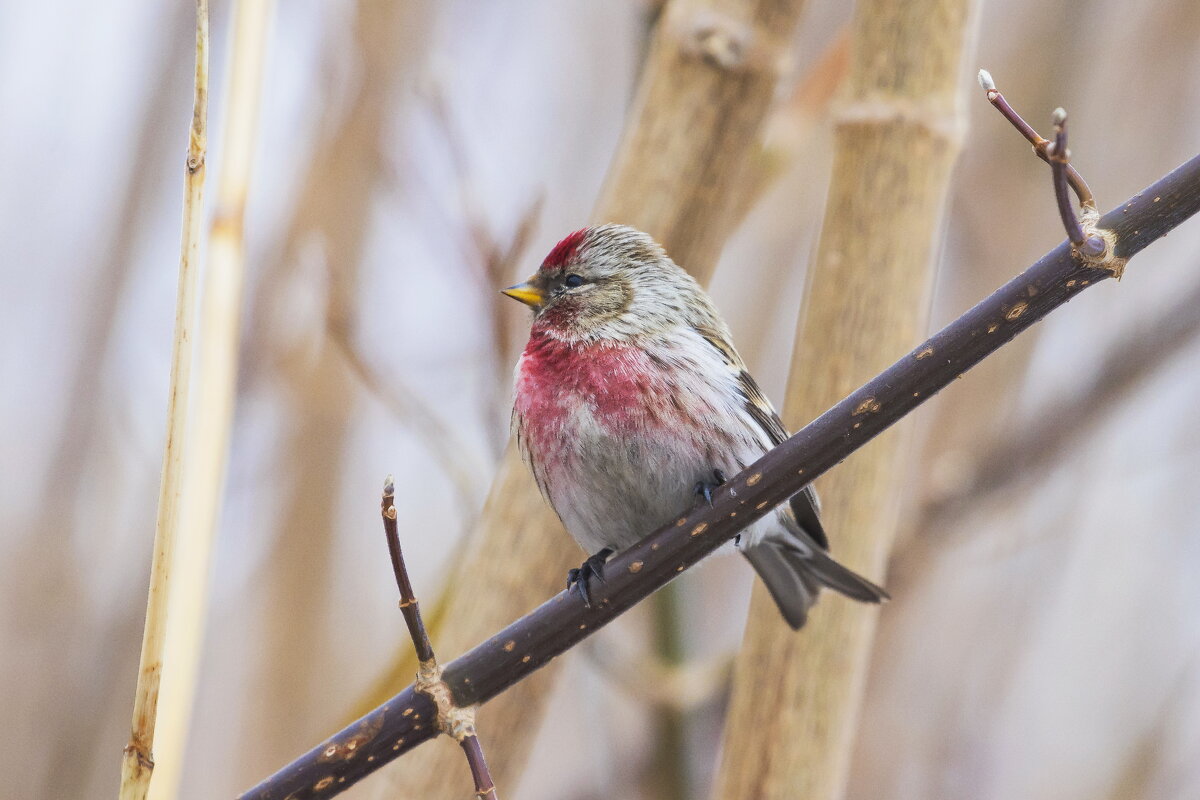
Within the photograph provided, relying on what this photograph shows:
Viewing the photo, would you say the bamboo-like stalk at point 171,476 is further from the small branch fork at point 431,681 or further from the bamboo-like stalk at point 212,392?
the small branch fork at point 431,681

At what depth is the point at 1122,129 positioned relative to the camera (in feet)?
12.5

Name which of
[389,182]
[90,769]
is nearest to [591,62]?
[389,182]

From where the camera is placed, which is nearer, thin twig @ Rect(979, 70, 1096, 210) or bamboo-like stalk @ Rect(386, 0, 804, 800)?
thin twig @ Rect(979, 70, 1096, 210)

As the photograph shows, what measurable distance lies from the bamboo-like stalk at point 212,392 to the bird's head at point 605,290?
1047 millimetres

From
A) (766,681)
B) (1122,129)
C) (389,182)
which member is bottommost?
(766,681)

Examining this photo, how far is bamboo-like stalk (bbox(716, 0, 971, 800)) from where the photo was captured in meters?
2.06

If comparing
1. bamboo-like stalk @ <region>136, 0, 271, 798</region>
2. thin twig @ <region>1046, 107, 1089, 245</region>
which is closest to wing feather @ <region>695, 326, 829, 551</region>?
thin twig @ <region>1046, 107, 1089, 245</region>

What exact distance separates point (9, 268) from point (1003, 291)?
3.54 meters

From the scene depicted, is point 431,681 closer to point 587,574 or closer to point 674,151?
point 587,574

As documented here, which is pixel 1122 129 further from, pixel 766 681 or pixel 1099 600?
pixel 766 681

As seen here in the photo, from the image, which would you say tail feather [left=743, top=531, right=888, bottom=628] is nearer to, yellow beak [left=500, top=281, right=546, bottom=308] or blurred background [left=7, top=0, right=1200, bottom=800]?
blurred background [left=7, top=0, right=1200, bottom=800]

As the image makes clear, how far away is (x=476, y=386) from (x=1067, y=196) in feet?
7.69

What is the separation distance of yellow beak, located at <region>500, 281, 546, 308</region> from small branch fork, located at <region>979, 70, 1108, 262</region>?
1.55 metres

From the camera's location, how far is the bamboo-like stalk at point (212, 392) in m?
1.56
